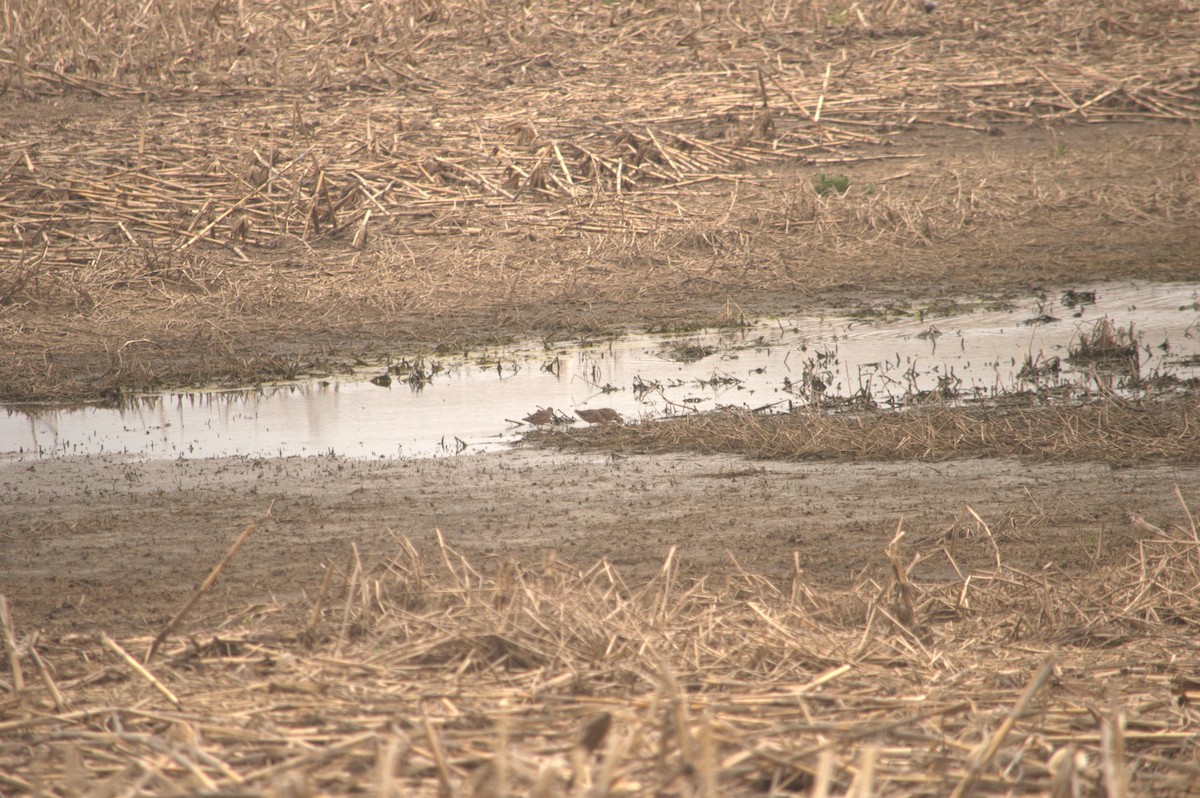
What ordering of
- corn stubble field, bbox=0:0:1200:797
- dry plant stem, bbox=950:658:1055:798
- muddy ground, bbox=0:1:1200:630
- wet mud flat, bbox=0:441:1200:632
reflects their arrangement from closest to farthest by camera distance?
1. dry plant stem, bbox=950:658:1055:798
2. corn stubble field, bbox=0:0:1200:797
3. wet mud flat, bbox=0:441:1200:632
4. muddy ground, bbox=0:1:1200:630

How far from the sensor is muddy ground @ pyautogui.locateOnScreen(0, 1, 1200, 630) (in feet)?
20.6

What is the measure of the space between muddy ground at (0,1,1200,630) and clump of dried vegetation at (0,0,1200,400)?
0.05m

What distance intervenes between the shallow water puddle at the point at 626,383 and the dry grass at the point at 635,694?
13.2 feet

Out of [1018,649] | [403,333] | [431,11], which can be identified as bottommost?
[1018,649]

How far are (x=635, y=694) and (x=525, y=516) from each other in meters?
3.26

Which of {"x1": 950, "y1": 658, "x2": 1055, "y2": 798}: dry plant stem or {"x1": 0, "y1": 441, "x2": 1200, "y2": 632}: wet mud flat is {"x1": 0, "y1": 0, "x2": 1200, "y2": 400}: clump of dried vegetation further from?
{"x1": 950, "y1": 658, "x2": 1055, "y2": 798}: dry plant stem

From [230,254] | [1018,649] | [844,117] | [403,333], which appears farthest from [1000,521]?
[844,117]

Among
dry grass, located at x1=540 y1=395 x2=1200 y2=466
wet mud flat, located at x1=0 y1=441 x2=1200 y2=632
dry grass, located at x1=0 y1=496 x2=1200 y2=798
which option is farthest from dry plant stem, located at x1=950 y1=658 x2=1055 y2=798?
dry grass, located at x1=540 y1=395 x2=1200 y2=466

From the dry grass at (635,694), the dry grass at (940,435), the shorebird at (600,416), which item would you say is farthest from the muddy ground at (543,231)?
the dry grass at (635,694)

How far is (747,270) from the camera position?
1266cm

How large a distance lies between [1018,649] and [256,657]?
7.20 ft

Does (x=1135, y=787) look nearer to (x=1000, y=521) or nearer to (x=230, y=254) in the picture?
(x=1000, y=521)

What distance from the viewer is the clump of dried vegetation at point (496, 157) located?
39.1 feet

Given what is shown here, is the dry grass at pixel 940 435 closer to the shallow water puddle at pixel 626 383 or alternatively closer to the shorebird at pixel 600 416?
the shorebird at pixel 600 416
